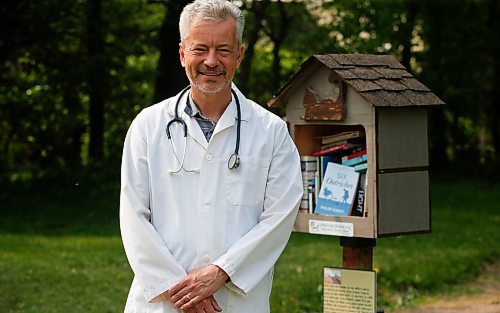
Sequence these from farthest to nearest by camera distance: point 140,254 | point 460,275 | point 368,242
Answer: point 460,275, point 368,242, point 140,254

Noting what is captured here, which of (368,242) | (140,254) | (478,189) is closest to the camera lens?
(140,254)

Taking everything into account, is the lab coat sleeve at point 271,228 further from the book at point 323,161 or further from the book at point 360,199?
the book at point 323,161

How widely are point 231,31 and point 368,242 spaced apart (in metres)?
2.27

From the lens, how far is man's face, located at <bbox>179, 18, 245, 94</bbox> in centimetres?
389

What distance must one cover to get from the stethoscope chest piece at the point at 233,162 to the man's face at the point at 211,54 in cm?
26

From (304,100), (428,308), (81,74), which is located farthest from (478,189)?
(304,100)

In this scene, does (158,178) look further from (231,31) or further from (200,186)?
(231,31)

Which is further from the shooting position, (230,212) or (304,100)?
(304,100)

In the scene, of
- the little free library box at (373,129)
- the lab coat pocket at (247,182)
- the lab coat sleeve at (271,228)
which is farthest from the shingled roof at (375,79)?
the lab coat pocket at (247,182)

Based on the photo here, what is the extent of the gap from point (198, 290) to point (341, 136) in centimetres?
237

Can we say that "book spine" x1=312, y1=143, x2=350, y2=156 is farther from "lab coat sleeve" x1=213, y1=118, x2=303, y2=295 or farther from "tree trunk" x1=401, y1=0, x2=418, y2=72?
"tree trunk" x1=401, y1=0, x2=418, y2=72

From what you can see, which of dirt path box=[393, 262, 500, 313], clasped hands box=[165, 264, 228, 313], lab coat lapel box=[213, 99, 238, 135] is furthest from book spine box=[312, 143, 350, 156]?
dirt path box=[393, 262, 500, 313]

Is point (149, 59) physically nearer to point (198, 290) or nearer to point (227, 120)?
point (227, 120)

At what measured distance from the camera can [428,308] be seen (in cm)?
854
